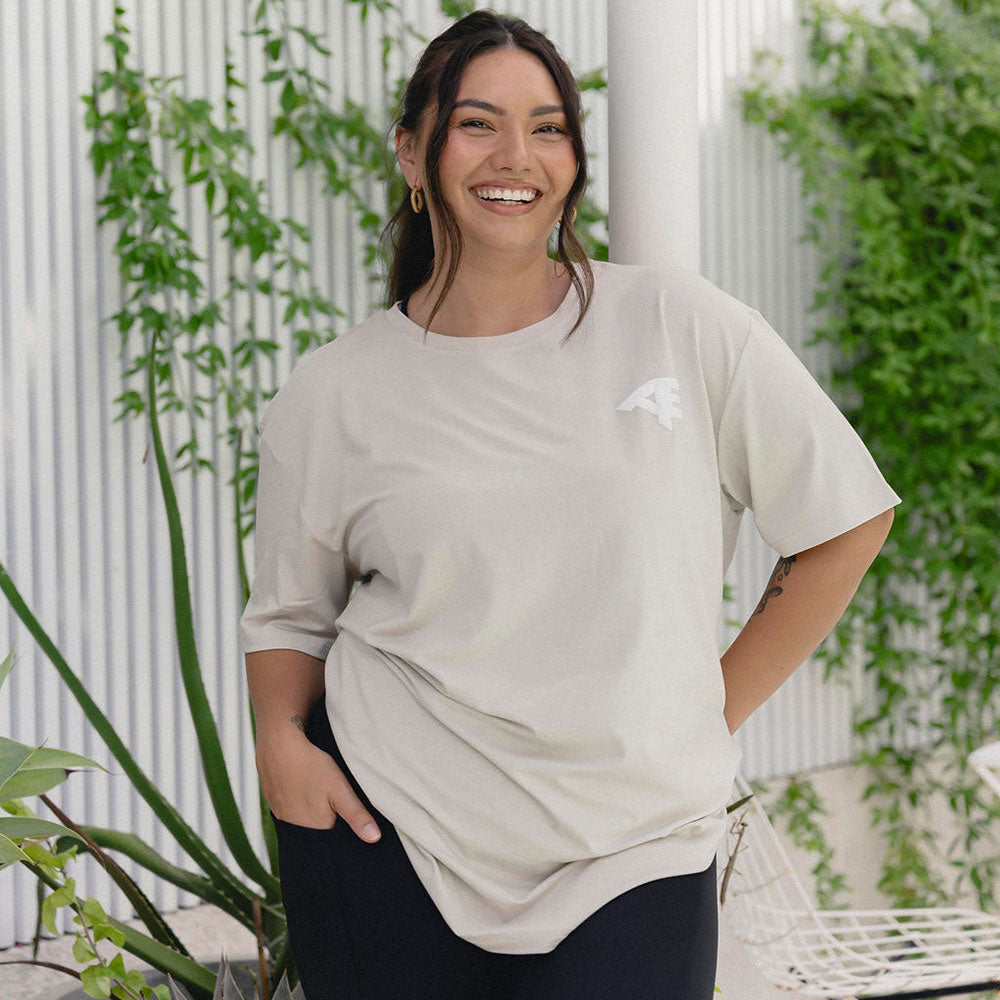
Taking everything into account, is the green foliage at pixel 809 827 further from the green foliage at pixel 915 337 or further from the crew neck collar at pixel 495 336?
the crew neck collar at pixel 495 336

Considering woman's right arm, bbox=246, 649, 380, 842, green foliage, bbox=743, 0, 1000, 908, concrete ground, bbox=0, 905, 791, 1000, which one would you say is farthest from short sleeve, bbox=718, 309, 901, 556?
green foliage, bbox=743, 0, 1000, 908

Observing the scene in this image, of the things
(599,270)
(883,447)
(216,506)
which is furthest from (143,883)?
(883,447)

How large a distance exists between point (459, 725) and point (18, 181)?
1.53m

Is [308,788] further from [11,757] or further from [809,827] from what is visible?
[809,827]

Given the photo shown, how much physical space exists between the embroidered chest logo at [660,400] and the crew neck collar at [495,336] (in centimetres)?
12

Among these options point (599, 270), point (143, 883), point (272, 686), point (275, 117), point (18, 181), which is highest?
point (275, 117)

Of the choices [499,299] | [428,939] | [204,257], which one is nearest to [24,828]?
[428,939]

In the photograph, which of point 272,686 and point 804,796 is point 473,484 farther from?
point 804,796

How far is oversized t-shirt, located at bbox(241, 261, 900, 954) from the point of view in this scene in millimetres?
1154

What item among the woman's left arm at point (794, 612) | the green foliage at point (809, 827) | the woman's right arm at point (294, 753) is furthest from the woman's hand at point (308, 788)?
the green foliage at point (809, 827)

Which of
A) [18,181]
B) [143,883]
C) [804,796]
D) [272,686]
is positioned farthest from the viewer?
[804,796]

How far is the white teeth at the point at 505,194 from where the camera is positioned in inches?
50.3

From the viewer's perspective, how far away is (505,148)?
4.15 ft

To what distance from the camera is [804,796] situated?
351 centimetres
